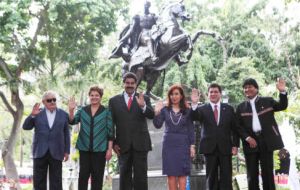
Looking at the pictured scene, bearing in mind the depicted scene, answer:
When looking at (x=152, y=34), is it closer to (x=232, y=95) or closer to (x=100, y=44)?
(x=100, y=44)

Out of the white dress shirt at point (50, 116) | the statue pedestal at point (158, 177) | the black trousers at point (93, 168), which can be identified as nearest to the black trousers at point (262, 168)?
the black trousers at point (93, 168)

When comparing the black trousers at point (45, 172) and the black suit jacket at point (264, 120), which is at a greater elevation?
the black suit jacket at point (264, 120)

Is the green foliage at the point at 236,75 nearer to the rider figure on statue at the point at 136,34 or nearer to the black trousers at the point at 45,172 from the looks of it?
the rider figure on statue at the point at 136,34

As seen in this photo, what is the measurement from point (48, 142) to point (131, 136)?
1.09 meters

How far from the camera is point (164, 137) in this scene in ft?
21.0

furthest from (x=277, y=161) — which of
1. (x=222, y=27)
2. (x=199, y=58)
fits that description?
(x=222, y=27)

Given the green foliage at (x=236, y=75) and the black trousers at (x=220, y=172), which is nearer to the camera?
the black trousers at (x=220, y=172)

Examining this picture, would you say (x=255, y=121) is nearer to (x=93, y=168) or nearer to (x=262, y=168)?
(x=262, y=168)

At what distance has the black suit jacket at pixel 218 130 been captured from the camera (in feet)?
20.8

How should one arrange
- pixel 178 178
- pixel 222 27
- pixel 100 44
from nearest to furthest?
pixel 178 178, pixel 100 44, pixel 222 27

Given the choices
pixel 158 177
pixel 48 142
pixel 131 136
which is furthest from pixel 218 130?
pixel 158 177

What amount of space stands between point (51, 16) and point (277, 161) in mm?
9187

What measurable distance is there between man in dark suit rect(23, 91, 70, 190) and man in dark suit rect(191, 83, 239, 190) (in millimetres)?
1779

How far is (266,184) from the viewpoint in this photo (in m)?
6.37
